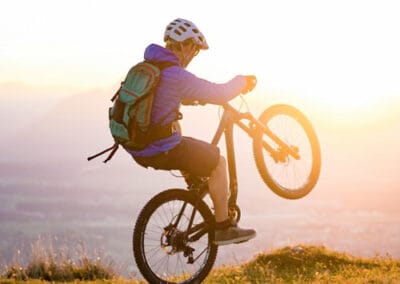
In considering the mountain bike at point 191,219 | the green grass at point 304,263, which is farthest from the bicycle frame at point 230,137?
the green grass at point 304,263

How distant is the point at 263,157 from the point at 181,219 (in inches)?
60.0

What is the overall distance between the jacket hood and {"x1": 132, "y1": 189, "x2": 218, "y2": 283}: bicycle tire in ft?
5.49

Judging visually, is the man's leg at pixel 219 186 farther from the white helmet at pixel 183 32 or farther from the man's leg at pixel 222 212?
the white helmet at pixel 183 32

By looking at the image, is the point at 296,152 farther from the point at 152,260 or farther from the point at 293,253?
the point at 293,253

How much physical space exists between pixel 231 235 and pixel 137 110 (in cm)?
207

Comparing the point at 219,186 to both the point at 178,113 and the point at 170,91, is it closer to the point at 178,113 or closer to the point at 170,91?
the point at 178,113

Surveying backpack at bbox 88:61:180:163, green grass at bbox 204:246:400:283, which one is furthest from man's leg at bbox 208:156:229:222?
green grass at bbox 204:246:400:283

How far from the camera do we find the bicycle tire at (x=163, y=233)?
837cm

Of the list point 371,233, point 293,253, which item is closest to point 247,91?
point 293,253

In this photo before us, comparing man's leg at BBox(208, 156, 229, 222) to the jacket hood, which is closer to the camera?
the jacket hood

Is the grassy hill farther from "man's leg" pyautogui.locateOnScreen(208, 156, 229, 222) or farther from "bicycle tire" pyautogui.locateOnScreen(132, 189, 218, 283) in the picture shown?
"man's leg" pyautogui.locateOnScreen(208, 156, 229, 222)

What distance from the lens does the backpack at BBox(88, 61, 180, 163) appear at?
7559 millimetres

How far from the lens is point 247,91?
28.2 ft

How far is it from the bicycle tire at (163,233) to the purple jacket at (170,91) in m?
0.79
